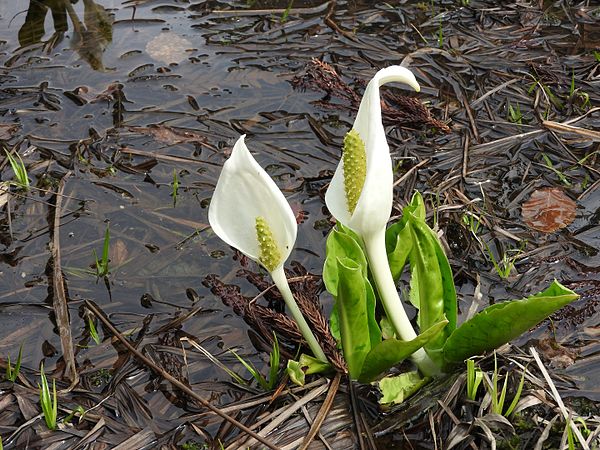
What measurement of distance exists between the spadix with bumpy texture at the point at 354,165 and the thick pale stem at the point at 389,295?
0.45 feet

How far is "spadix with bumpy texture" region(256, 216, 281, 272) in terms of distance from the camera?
1.92 m

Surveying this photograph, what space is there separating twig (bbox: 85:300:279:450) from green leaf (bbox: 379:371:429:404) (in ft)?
1.17

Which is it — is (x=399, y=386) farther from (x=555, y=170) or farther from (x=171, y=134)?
(x=171, y=134)

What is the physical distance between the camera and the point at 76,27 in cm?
434

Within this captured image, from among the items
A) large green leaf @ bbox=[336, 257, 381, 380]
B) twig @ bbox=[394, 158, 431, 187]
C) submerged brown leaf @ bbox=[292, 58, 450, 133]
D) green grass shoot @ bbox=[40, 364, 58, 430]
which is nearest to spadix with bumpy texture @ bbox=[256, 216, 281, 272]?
large green leaf @ bbox=[336, 257, 381, 380]

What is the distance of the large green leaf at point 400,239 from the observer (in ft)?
7.48

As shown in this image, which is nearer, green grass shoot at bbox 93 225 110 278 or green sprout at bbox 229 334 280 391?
green sprout at bbox 229 334 280 391

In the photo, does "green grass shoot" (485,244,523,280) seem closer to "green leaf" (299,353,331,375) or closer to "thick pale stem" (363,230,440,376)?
"thick pale stem" (363,230,440,376)

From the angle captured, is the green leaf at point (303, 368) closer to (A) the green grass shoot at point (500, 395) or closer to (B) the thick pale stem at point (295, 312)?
(B) the thick pale stem at point (295, 312)

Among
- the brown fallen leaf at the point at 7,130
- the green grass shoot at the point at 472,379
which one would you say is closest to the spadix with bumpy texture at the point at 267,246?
the green grass shoot at the point at 472,379

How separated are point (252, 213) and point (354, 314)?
0.40 m

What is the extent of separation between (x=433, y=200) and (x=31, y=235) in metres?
1.62

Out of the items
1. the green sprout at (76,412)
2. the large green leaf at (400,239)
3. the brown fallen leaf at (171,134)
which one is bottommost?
the green sprout at (76,412)

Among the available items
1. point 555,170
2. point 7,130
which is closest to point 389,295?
point 555,170
